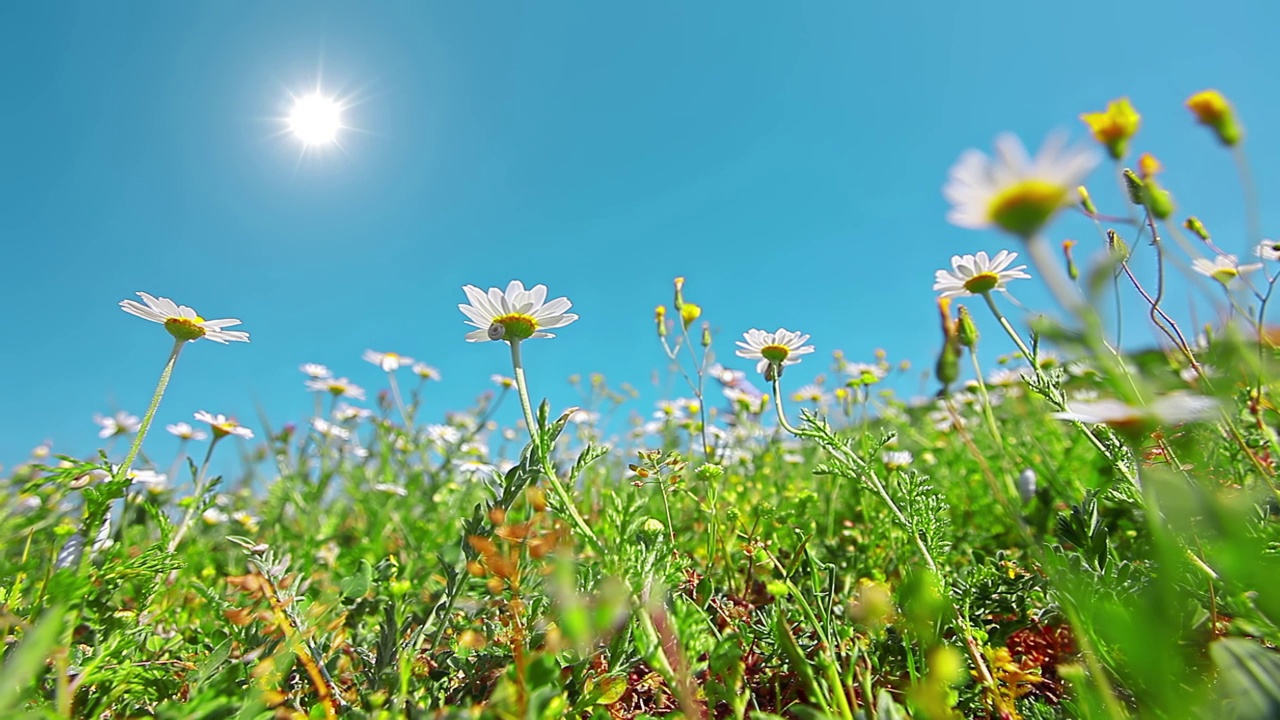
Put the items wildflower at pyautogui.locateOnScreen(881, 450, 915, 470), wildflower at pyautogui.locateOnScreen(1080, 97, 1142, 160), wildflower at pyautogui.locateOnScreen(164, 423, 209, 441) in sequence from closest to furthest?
wildflower at pyautogui.locateOnScreen(1080, 97, 1142, 160)
wildflower at pyautogui.locateOnScreen(881, 450, 915, 470)
wildflower at pyautogui.locateOnScreen(164, 423, 209, 441)

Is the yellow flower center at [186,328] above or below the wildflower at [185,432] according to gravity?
below

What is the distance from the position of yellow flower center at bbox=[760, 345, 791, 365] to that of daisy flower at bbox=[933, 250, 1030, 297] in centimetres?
41

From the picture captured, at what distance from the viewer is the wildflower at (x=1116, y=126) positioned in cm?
97

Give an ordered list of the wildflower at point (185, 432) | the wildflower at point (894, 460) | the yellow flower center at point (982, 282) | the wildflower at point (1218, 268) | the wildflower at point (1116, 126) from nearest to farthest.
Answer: the wildflower at point (1116, 126) < the yellow flower center at point (982, 282) < the wildflower at point (1218, 268) < the wildflower at point (894, 460) < the wildflower at point (185, 432)

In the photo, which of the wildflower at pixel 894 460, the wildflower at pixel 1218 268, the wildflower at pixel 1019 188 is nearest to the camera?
the wildflower at pixel 1019 188

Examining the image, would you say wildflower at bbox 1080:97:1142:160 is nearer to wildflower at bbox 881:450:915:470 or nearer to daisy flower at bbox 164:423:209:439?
wildflower at bbox 881:450:915:470

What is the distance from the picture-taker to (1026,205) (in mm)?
687

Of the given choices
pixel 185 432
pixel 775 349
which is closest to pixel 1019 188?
pixel 775 349

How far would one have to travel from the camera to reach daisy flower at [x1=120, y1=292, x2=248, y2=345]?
133 cm

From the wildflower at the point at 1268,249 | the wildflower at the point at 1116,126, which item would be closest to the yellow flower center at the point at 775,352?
the wildflower at the point at 1116,126

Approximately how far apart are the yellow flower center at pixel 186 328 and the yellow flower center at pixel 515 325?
27.4 inches

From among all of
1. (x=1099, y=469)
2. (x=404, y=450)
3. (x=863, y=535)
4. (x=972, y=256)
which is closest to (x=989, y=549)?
(x=863, y=535)

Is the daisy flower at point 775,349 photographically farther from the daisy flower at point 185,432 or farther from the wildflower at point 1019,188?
the daisy flower at point 185,432

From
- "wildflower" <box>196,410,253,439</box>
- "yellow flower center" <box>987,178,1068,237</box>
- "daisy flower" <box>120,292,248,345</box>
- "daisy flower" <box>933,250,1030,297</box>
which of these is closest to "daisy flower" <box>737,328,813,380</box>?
"daisy flower" <box>933,250,1030,297</box>
